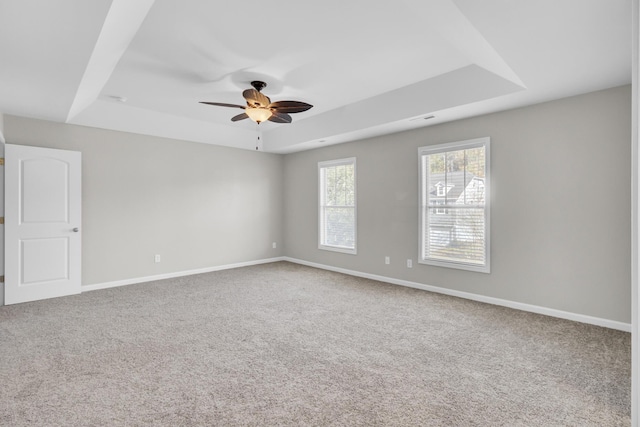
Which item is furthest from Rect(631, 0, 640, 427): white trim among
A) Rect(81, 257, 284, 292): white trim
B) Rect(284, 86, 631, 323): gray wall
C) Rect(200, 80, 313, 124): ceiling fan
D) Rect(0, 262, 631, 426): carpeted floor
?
Rect(81, 257, 284, 292): white trim

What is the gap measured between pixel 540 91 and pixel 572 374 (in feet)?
8.83

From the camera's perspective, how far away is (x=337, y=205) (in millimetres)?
6363

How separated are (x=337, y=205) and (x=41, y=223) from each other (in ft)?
14.8

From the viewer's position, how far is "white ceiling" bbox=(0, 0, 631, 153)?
7.16ft

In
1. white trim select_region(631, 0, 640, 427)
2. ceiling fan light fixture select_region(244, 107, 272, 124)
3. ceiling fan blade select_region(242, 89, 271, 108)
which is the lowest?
white trim select_region(631, 0, 640, 427)

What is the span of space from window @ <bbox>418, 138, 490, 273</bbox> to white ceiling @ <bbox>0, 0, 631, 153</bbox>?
0.53 metres

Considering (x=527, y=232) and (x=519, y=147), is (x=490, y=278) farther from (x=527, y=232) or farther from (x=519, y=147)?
(x=519, y=147)

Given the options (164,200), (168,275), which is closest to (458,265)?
(168,275)

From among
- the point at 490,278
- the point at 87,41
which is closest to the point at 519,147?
the point at 490,278

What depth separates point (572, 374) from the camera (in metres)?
2.47

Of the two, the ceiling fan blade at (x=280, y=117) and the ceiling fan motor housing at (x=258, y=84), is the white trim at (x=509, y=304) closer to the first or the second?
the ceiling fan blade at (x=280, y=117)

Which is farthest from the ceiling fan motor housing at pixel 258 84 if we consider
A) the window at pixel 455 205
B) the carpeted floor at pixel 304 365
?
the carpeted floor at pixel 304 365

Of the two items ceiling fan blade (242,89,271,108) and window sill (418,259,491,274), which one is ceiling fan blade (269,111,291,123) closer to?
ceiling fan blade (242,89,271,108)

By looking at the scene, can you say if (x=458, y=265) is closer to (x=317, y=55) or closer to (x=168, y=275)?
(x=317, y=55)
